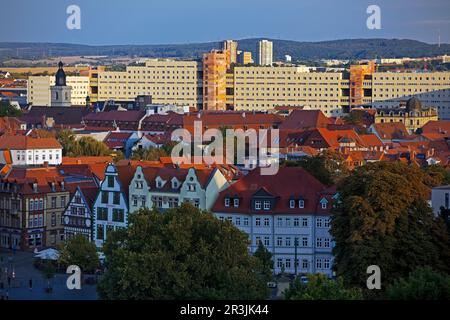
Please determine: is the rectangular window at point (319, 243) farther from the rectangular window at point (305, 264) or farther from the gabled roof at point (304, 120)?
the gabled roof at point (304, 120)

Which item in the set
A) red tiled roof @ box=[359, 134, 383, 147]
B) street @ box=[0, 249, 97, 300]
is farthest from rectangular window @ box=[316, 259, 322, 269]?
red tiled roof @ box=[359, 134, 383, 147]

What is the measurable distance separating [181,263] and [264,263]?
153 inches

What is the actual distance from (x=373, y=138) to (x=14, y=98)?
55.3m

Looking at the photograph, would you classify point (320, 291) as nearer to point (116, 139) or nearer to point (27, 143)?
point (27, 143)

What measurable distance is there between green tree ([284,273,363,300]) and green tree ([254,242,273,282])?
393cm

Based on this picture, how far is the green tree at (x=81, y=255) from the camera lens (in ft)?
94.1

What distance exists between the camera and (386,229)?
23.5 meters

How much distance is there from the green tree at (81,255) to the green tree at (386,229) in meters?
5.91

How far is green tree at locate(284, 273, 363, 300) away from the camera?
59.5 feet

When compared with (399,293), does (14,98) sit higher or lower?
higher

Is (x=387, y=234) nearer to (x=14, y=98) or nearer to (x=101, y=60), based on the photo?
(x=14, y=98)

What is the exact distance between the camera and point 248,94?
106812 millimetres
